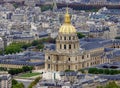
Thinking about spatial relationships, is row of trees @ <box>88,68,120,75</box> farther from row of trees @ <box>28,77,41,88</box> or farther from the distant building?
the distant building

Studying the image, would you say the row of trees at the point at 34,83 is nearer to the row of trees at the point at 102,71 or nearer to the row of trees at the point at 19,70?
the row of trees at the point at 102,71

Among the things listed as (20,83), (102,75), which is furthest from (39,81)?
(102,75)

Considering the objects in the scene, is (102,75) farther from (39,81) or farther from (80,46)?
(80,46)

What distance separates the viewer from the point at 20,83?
6938 centimetres

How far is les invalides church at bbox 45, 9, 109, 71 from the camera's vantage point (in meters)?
81.4

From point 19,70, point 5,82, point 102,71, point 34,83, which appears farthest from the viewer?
point 19,70

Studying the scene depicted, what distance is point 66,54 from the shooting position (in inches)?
3219

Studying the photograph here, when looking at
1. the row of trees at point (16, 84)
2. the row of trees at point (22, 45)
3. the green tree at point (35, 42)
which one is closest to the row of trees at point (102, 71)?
the row of trees at point (16, 84)

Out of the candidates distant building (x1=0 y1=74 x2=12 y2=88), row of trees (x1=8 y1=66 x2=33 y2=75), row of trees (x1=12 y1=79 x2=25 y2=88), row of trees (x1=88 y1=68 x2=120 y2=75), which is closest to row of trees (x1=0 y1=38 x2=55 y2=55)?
row of trees (x1=8 y1=66 x2=33 y2=75)

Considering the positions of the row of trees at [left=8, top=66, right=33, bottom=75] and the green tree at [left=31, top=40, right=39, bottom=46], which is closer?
the row of trees at [left=8, top=66, right=33, bottom=75]

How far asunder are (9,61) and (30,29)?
29774 millimetres

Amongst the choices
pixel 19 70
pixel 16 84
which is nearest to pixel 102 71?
pixel 19 70

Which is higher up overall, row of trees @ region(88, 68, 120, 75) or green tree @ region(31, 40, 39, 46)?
row of trees @ region(88, 68, 120, 75)

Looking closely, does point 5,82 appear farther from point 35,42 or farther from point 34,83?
point 35,42
